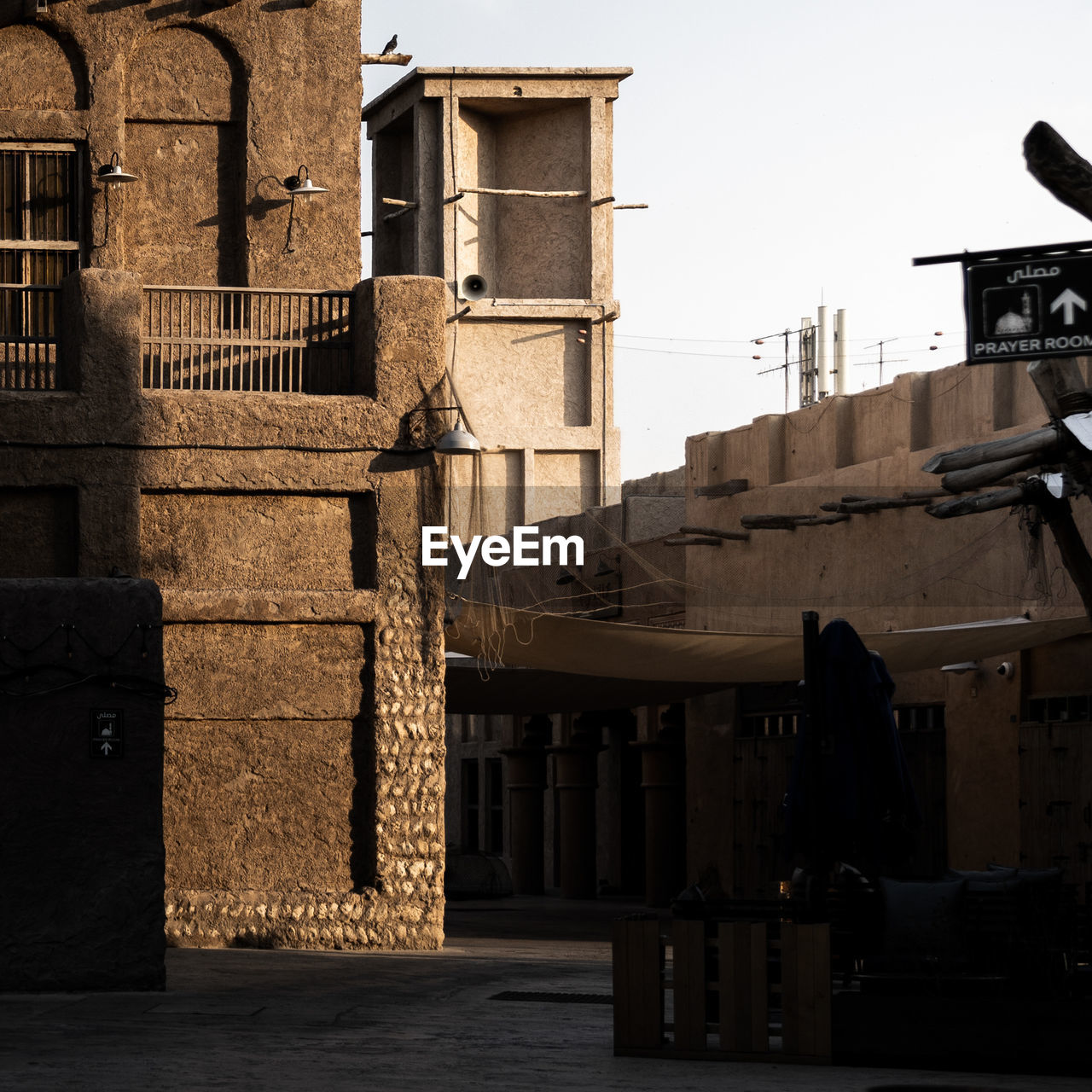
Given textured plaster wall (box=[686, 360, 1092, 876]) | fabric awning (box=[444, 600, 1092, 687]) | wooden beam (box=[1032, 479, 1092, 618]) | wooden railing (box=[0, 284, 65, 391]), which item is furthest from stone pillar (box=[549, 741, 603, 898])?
wooden beam (box=[1032, 479, 1092, 618])

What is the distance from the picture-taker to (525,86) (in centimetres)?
3609

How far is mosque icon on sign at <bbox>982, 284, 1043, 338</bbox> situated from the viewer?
7.08 metres

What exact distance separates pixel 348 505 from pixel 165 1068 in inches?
248

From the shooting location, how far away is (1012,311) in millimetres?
7113

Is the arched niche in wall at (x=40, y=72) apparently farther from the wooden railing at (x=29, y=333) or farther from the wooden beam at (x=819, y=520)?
the wooden beam at (x=819, y=520)

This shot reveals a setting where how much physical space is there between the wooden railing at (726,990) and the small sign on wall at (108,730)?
3.40 m

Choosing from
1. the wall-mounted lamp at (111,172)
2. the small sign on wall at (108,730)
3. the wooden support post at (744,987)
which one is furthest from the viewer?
the wall-mounted lamp at (111,172)

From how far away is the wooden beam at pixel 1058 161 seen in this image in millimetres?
7969

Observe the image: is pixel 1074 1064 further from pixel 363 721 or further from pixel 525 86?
pixel 525 86

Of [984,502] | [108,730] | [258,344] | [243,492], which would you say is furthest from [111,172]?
[984,502]

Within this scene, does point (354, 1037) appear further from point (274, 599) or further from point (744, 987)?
point (274, 599)

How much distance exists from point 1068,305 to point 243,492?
6847mm

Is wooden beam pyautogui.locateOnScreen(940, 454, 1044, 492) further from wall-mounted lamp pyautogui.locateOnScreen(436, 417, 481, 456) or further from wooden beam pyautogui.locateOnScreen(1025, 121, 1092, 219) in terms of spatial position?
wall-mounted lamp pyautogui.locateOnScreen(436, 417, 481, 456)

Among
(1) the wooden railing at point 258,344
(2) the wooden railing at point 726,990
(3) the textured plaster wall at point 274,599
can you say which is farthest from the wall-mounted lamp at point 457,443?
(2) the wooden railing at point 726,990
